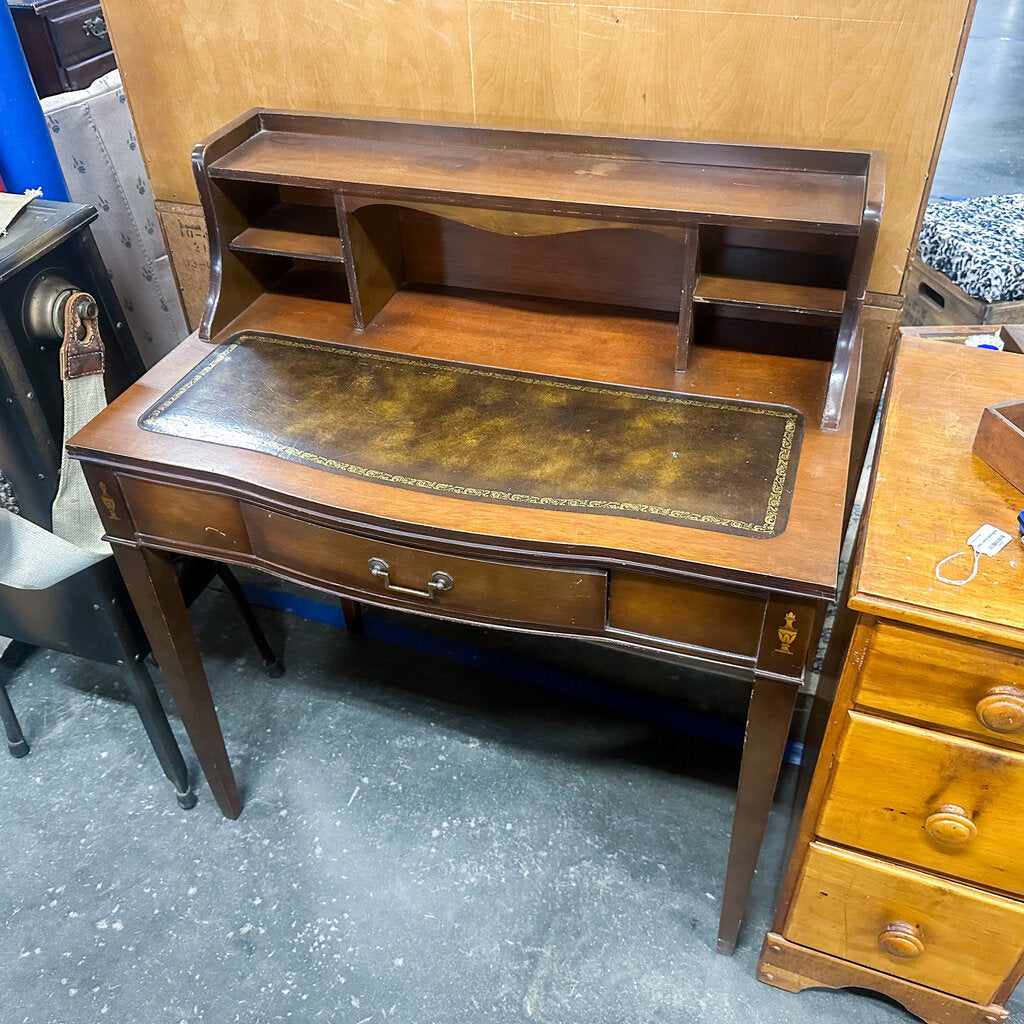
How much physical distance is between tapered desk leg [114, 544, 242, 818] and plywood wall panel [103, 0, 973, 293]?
86 cm

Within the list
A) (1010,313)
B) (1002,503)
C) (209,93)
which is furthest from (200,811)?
(1010,313)

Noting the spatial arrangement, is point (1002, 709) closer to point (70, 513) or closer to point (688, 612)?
point (688, 612)

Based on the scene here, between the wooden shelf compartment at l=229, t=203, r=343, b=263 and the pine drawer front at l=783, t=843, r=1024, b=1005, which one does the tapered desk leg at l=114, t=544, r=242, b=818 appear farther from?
the pine drawer front at l=783, t=843, r=1024, b=1005

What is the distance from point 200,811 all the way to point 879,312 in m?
1.66

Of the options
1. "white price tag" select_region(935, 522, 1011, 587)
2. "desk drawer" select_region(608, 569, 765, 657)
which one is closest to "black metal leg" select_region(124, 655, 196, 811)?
"desk drawer" select_region(608, 569, 765, 657)

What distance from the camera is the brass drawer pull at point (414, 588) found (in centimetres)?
131

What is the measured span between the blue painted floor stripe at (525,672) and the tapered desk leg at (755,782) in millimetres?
475

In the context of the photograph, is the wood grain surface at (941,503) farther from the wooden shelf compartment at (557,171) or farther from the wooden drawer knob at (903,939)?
the wooden drawer knob at (903,939)

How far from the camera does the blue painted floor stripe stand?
6.93 feet

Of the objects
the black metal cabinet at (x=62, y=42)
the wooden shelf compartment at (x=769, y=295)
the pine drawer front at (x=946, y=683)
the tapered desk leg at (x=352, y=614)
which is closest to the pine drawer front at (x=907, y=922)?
the pine drawer front at (x=946, y=683)

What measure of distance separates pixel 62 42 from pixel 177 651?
202cm

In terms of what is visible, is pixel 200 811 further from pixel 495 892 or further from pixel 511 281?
pixel 511 281

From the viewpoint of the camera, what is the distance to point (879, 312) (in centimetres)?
158

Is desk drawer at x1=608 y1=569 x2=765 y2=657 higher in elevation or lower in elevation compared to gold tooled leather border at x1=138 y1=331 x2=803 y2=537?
lower
